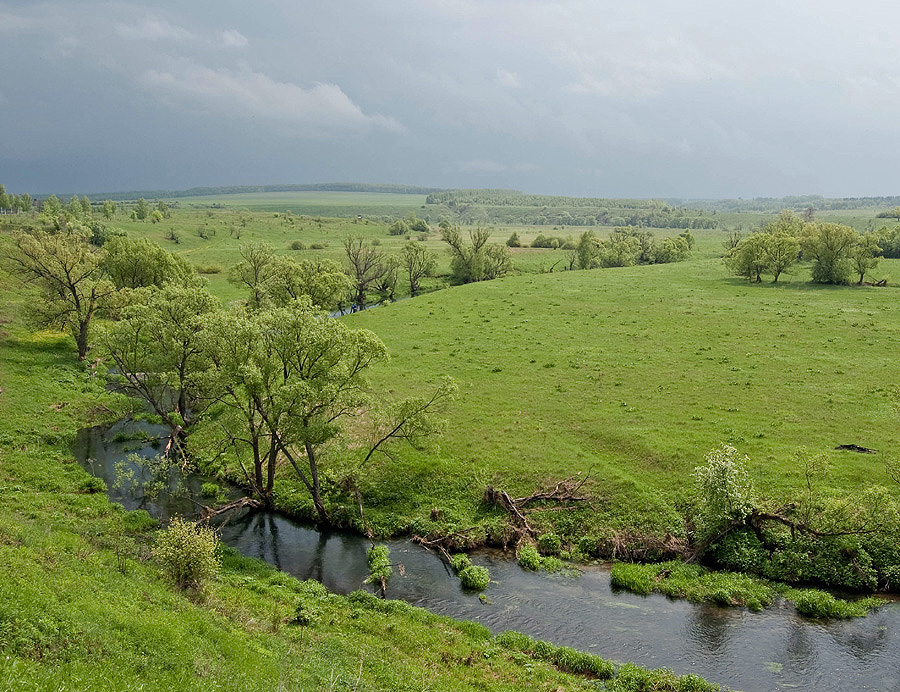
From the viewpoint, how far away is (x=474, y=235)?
109 meters

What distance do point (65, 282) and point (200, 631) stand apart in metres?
49.1

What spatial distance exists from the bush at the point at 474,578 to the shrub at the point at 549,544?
139 inches

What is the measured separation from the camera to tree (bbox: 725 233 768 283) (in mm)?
88750

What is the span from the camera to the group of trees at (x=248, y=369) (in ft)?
96.7

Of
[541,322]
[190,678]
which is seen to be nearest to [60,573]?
[190,678]

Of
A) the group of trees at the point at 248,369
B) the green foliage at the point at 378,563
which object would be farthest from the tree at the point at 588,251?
the green foliage at the point at 378,563

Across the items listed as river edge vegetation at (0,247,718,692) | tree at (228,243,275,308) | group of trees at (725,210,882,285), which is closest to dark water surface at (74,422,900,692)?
river edge vegetation at (0,247,718,692)

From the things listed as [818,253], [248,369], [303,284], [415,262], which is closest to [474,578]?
[248,369]

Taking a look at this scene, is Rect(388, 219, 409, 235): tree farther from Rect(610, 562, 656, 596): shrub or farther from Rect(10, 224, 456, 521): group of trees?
Rect(610, 562, 656, 596): shrub

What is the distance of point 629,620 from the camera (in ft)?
79.6

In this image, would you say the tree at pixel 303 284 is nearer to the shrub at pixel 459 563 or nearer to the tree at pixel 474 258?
the shrub at pixel 459 563

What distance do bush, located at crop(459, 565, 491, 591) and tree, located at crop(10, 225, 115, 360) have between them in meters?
45.4

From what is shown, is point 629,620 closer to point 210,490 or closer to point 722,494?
point 722,494

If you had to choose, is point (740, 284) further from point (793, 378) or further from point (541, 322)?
point (793, 378)
